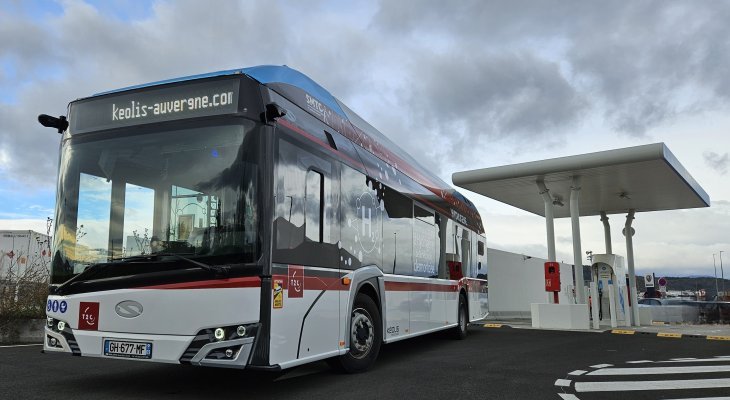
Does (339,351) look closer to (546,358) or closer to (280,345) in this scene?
(280,345)

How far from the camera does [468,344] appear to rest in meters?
11.5

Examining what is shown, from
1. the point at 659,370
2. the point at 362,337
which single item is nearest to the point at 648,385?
the point at 659,370

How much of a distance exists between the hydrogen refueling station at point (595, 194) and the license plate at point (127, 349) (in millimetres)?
11947

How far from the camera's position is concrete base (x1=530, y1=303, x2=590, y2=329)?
50.7ft

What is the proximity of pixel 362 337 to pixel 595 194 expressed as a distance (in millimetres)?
13647

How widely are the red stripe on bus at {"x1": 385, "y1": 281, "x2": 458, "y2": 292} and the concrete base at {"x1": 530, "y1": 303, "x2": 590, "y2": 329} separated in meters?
5.49

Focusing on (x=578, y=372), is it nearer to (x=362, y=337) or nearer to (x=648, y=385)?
(x=648, y=385)

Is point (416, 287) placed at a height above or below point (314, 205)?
below

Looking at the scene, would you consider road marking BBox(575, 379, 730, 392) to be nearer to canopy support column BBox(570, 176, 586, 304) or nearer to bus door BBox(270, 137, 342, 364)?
bus door BBox(270, 137, 342, 364)

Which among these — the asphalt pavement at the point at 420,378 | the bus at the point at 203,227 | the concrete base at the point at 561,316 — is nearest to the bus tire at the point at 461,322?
the asphalt pavement at the point at 420,378

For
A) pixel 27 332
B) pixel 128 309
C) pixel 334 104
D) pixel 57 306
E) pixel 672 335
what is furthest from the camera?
pixel 672 335

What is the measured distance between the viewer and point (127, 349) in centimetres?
534

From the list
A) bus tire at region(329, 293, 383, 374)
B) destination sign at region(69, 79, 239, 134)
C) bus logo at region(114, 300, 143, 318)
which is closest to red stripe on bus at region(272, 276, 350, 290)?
bus tire at region(329, 293, 383, 374)

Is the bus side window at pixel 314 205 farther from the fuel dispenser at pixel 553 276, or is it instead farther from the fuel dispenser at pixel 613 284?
the fuel dispenser at pixel 613 284
